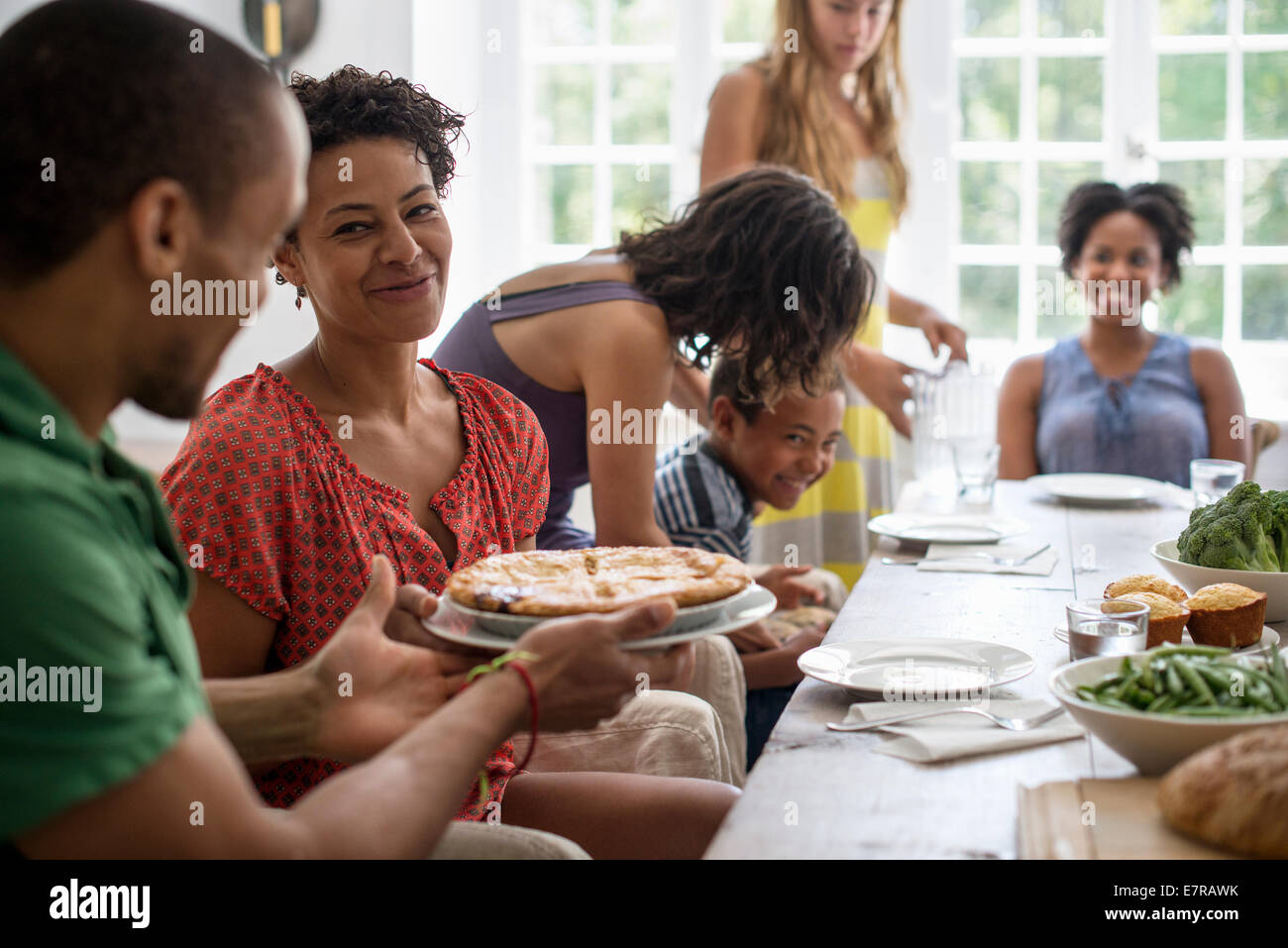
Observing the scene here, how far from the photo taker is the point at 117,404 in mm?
845

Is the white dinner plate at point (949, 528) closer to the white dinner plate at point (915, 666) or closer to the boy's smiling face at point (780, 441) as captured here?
the boy's smiling face at point (780, 441)

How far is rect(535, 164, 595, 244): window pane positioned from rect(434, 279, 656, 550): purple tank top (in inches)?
90.0

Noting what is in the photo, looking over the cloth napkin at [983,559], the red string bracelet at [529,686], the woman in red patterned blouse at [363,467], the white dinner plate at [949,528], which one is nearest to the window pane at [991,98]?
the white dinner plate at [949,528]

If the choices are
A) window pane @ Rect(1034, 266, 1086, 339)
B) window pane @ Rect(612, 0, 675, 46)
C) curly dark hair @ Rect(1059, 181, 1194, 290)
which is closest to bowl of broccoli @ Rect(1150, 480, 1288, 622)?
curly dark hair @ Rect(1059, 181, 1194, 290)

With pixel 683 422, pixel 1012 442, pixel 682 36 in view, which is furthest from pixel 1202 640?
pixel 682 36

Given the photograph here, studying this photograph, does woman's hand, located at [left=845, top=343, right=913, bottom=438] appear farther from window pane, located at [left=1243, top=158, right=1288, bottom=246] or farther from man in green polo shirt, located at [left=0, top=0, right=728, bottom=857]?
man in green polo shirt, located at [left=0, top=0, right=728, bottom=857]

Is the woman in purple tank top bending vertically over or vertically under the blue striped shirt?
over

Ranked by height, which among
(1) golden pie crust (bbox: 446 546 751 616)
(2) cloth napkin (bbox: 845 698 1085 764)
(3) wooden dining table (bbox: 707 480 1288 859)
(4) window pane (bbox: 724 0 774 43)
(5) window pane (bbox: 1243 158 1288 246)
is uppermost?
(4) window pane (bbox: 724 0 774 43)

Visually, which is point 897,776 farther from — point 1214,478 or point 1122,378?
point 1122,378

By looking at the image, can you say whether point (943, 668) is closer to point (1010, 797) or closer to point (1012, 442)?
point (1010, 797)

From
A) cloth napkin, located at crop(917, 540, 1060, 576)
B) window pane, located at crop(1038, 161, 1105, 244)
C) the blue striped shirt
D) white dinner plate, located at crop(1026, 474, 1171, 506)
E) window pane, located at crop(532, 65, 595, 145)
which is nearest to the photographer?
cloth napkin, located at crop(917, 540, 1060, 576)

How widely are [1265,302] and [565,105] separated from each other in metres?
2.53

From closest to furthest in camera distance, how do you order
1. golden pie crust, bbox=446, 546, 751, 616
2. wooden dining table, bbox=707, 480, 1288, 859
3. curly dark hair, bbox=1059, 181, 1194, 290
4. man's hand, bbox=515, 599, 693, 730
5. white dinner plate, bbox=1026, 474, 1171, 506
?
wooden dining table, bbox=707, 480, 1288, 859, man's hand, bbox=515, 599, 693, 730, golden pie crust, bbox=446, 546, 751, 616, white dinner plate, bbox=1026, 474, 1171, 506, curly dark hair, bbox=1059, 181, 1194, 290

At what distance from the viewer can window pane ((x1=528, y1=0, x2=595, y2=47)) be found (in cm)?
427
